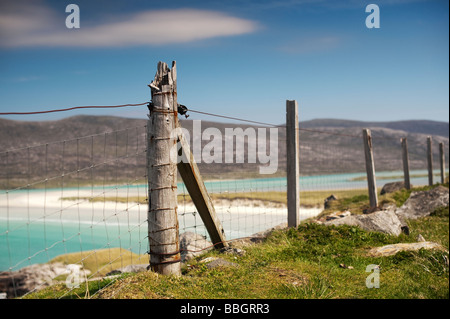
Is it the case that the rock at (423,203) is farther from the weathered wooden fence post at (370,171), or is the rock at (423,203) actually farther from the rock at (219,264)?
the rock at (219,264)

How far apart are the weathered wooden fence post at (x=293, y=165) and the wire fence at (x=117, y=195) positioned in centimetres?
27

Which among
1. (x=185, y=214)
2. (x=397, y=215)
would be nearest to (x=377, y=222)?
(x=397, y=215)

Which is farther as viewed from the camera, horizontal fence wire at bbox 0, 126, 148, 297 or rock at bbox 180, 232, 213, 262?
rock at bbox 180, 232, 213, 262

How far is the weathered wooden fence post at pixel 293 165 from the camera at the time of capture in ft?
30.0

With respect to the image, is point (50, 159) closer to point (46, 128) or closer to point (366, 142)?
point (46, 128)

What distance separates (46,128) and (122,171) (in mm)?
96212

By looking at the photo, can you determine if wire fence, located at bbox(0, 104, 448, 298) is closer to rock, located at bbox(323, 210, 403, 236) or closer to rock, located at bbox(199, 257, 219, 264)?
rock, located at bbox(199, 257, 219, 264)

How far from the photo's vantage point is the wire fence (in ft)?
31.2

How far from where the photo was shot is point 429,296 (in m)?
5.19

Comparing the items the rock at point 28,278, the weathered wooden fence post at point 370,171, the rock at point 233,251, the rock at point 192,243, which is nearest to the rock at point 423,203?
the weathered wooden fence post at point 370,171

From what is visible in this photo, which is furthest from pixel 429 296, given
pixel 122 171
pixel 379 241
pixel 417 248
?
pixel 122 171

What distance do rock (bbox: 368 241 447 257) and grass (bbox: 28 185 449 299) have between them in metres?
0.20

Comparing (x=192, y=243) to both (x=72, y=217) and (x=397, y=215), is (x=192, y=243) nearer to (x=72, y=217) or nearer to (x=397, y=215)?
(x=397, y=215)

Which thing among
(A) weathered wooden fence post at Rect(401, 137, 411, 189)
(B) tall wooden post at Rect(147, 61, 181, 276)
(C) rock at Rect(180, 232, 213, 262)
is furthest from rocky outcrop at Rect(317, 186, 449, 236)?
(A) weathered wooden fence post at Rect(401, 137, 411, 189)
